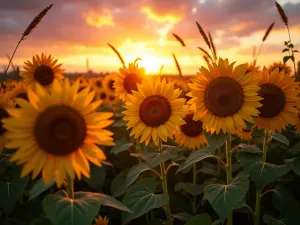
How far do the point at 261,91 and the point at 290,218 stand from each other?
1.55 m

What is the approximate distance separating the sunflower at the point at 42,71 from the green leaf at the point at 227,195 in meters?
4.74

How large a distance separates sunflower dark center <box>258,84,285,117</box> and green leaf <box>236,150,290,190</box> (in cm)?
62

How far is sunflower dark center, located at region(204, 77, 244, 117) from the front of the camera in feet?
12.6

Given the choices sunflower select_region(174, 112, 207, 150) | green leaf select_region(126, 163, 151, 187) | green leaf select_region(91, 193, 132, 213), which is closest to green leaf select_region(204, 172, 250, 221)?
green leaf select_region(126, 163, 151, 187)

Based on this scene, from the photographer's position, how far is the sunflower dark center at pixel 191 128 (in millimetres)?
5695

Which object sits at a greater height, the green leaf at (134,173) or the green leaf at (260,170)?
the green leaf at (260,170)

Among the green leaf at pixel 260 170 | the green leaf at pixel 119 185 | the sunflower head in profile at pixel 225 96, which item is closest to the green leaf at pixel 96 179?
the green leaf at pixel 119 185

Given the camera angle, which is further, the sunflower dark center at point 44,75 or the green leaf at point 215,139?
the sunflower dark center at point 44,75

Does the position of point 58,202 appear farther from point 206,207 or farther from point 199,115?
point 206,207

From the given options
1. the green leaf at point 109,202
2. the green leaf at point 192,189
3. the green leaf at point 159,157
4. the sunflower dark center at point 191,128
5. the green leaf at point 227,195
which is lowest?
the green leaf at point 192,189

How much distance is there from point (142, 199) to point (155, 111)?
1.15 m

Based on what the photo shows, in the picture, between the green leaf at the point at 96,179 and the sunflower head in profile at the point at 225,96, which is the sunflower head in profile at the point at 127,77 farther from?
the sunflower head in profile at the point at 225,96

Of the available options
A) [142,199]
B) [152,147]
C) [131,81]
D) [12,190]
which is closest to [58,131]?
[12,190]

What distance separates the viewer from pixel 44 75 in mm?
7273
